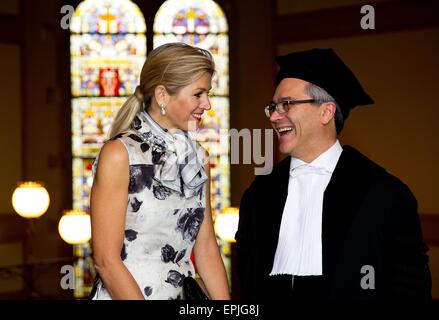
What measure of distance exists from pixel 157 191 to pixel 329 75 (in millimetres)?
877

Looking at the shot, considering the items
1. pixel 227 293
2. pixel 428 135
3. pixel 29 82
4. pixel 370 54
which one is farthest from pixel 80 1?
pixel 227 293

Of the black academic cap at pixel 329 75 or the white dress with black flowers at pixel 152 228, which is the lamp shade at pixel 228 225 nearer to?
the black academic cap at pixel 329 75

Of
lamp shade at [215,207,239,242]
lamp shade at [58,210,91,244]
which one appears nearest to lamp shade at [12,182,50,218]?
lamp shade at [58,210,91,244]

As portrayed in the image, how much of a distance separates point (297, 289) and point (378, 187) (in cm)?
45

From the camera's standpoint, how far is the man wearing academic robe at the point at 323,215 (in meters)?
2.74

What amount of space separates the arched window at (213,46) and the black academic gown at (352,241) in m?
5.10

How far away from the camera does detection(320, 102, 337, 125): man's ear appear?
302 cm

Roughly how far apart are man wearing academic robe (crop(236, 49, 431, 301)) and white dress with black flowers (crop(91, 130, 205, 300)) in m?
0.43

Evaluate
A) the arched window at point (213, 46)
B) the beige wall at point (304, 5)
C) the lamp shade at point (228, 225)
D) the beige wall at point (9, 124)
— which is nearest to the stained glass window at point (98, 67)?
the arched window at point (213, 46)

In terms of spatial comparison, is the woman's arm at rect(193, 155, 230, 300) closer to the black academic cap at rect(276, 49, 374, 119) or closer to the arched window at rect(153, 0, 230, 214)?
the black academic cap at rect(276, 49, 374, 119)

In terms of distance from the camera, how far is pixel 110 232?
93.8 inches

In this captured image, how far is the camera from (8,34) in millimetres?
7684

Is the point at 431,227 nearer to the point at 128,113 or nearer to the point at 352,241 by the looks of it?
the point at 352,241
